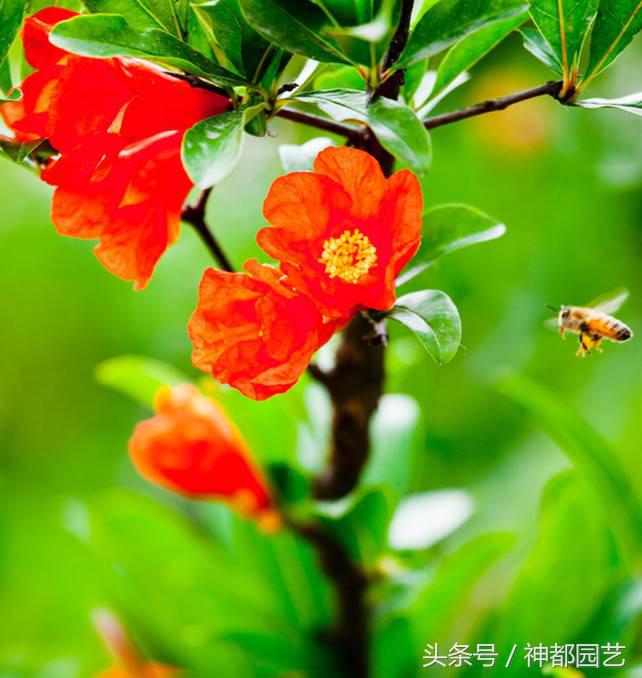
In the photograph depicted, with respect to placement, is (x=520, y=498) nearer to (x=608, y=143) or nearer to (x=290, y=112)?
(x=608, y=143)

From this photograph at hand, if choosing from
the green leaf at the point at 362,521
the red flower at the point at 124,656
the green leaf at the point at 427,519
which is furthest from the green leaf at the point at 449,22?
the red flower at the point at 124,656

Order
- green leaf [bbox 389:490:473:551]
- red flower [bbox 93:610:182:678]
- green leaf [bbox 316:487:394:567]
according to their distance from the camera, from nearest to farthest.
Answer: green leaf [bbox 316:487:394:567], green leaf [bbox 389:490:473:551], red flower [bbox 93:610:182:678]

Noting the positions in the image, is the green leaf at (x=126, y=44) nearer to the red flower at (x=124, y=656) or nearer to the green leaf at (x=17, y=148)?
the green leaf at (x=17, y=148)

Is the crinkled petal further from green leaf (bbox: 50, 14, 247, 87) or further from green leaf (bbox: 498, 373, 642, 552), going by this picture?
green leaf (bbox: 498, 373, 642, 552)

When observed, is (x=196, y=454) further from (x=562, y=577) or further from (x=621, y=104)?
(x=621, y=104)

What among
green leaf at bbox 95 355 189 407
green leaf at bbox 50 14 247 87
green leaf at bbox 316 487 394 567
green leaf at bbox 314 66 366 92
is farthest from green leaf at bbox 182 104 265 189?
green leaf at bbox 95 355 189 407

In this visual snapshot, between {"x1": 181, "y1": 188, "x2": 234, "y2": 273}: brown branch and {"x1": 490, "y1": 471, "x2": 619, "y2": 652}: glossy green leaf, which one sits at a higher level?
{"x1": 181, "y1": 188, "x2": 234, "y2": 273}: brown branch

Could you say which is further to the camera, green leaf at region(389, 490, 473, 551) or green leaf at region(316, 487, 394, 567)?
green leaf at region(389, 490, 473, 551)

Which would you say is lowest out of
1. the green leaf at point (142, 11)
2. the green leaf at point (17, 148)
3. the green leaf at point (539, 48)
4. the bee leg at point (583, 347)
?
the bee leg at point (583, 347)

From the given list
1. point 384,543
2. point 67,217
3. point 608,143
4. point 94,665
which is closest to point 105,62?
point 67,217
